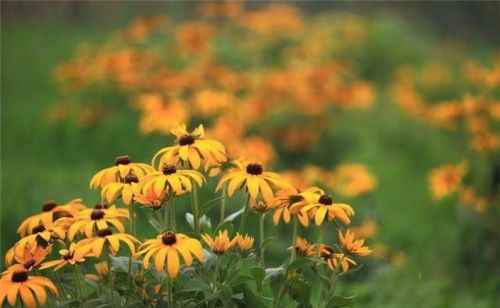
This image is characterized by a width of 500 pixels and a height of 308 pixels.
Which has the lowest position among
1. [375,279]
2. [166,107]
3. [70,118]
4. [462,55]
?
[462,55]

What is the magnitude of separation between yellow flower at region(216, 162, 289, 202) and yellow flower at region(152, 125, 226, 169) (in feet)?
0.21

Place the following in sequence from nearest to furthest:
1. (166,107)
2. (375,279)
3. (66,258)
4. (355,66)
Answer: (66,258), (375,279), (166,107), (355,66)

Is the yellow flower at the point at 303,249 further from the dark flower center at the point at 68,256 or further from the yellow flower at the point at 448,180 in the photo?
the yellow flower at the point at 448,180

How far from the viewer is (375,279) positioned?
3.33 meters

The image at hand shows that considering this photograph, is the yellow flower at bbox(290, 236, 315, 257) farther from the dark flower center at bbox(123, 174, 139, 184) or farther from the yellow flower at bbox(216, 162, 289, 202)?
the dark flower center at bbox(123, 174, 139, 184)

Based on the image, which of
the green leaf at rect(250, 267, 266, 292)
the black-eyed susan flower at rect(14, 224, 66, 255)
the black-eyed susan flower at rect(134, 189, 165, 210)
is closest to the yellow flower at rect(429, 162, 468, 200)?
the green leaf at rect(250, 267, 266, 292)

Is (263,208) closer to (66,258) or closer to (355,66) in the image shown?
(66,258)

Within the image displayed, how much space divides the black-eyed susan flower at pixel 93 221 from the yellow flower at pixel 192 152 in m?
0.16

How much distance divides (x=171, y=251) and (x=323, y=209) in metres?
0.38

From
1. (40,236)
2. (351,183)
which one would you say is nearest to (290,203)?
(40,236)

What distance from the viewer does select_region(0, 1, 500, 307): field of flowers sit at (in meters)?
1.77

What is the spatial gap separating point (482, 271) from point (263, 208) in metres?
1.80

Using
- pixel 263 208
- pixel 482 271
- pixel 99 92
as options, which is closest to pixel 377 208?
pixel 482 271

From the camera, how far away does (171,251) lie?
1596 millimetres
